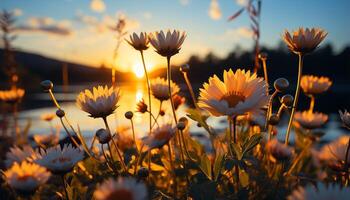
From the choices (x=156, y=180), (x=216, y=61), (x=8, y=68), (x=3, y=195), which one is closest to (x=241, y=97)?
(x=156, y=180)

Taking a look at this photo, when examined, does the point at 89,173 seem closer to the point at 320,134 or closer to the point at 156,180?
the point at 156,180

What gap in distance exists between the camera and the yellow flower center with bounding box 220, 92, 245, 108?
137 cm

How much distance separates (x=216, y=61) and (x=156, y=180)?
42.4 metres

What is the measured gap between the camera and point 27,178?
1193mm

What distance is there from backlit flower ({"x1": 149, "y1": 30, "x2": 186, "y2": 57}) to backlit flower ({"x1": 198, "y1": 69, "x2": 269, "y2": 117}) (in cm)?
25

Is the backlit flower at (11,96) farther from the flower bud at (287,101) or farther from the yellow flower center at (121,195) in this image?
the yellow flower center at (121,195)

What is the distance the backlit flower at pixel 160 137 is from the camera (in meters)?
1.36

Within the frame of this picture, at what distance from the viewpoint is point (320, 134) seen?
2.56m

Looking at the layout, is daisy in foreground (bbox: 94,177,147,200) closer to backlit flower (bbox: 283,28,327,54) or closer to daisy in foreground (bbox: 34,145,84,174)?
daisy in foreground (bbox: 34,145,84,174)

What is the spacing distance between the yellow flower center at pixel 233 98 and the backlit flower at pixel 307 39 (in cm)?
28

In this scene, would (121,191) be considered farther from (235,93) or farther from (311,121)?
(311,121)

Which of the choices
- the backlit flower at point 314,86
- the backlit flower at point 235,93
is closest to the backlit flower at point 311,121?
the backlit flower at point 314,86

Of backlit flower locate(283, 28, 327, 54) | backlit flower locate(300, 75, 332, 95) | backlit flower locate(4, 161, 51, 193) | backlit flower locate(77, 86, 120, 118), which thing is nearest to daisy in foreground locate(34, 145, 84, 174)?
backlit flower locate(4, 161, 51, 193)

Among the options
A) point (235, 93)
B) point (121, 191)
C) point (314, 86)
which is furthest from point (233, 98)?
point (314, 86)
